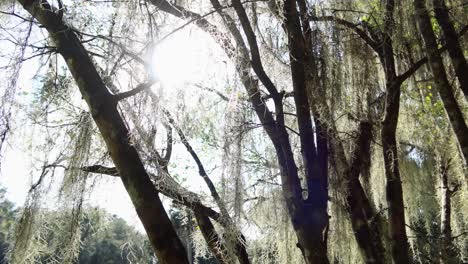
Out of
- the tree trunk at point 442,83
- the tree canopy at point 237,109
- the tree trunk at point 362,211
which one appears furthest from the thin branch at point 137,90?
the tree trunk at point 362,211

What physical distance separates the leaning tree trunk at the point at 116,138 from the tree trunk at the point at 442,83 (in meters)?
1.37

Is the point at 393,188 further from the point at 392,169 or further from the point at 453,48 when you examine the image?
the point at 453,48

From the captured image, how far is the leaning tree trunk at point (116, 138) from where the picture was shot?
2.06 meters

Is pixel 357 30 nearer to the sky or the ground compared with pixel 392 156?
nearer to the sky

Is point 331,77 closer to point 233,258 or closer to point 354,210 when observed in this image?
point 354,210

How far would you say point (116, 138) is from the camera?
220 cm

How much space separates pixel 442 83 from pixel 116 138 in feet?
5.10

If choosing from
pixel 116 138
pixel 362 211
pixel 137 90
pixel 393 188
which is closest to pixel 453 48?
pixel 393 188

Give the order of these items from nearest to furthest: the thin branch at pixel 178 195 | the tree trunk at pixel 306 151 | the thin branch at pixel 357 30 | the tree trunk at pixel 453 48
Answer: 1. the tree trunk at pixel 453 48
2. the tree trunk at pixel 306 151
3. the thin branch at pixel 178 195
4. the thin branch at pixel 357 30

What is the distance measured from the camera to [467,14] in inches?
113

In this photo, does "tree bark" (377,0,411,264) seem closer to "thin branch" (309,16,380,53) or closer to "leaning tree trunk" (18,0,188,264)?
"thin branch" (309,16,380,53)

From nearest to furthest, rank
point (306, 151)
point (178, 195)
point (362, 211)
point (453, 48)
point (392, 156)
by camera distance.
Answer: point (453, 48), point (306, 151), point (392, 156), point (178, 195), point (362, 211)

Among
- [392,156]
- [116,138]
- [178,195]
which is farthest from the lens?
[178,195]

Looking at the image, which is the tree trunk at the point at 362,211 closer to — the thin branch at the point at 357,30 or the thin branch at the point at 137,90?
the thin branch at the point at 357,30
